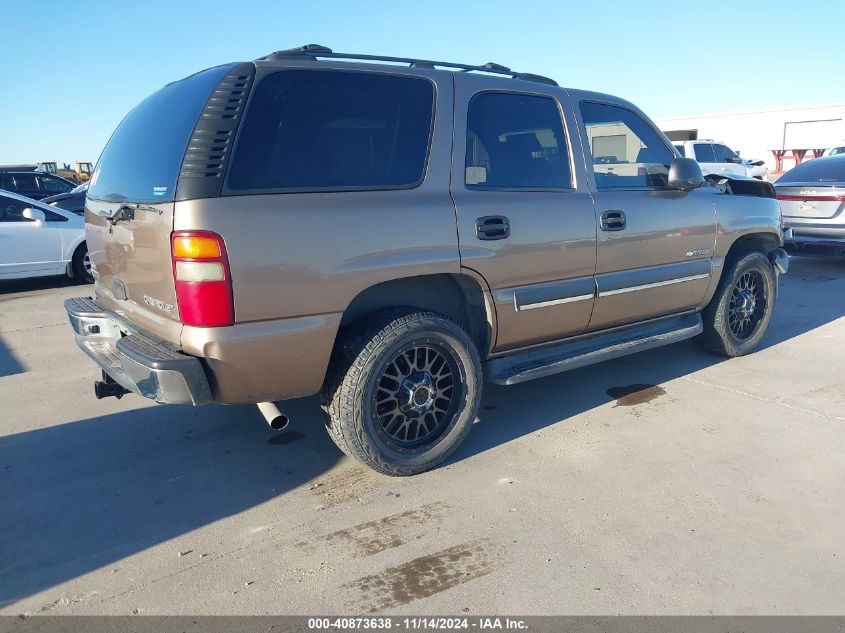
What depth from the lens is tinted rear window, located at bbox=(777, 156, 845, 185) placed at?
914cm

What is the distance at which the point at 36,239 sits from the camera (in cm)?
884

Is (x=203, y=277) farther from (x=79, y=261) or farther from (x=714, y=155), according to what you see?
(x=714, y=155)

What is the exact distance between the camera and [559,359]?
3990mm

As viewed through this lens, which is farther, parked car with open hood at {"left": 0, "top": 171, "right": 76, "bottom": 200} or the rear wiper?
parked car with open hood at {"left": 0, "top": 171, "right": 76, "bottom": 200}

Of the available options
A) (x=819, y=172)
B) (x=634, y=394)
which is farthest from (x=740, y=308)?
(x=819, y=172)

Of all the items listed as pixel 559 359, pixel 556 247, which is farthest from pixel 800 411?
pixel 556 247

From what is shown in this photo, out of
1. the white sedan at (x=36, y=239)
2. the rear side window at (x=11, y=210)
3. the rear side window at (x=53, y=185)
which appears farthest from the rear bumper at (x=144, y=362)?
the rear side window at (x=53, y=185)

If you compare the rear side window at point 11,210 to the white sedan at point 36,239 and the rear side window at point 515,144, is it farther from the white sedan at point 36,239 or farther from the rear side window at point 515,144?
the rear side window at point 515,144

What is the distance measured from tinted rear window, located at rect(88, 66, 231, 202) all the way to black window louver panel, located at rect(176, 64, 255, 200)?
0.07 m

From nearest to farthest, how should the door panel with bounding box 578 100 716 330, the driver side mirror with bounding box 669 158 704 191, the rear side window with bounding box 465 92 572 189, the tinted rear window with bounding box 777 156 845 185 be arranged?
1. the rear side window with bounding box 465 92 572 189
2. the door panel with bounding box 578 100 716 330
3. the driver side mirror with bounding box 669 158 704 191
4. the tinted rear window with bounding box 777 156 845 185

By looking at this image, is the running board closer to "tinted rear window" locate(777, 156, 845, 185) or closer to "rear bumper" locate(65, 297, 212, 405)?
"rear bumper" locate(65, 297, 212, 405)

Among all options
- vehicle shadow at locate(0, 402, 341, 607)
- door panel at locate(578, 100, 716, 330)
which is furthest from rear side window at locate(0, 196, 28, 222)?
door panel at locate(578, 100, 716, 330)

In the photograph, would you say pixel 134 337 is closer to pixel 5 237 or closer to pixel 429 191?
pixel 429 191

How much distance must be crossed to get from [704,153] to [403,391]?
17.7 meters
